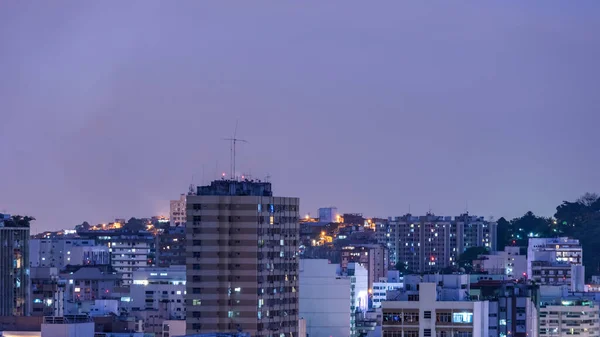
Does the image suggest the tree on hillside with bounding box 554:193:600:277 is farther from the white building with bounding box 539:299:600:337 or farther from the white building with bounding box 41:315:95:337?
the white building with bounding box 41:315:95:337

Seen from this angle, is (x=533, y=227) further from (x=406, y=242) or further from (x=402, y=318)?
(x=402, y=318)

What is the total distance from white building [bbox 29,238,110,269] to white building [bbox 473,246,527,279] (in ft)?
105

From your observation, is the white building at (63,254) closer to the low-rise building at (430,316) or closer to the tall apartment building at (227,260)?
the tall apartment building at (227,260)

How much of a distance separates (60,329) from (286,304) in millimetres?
22830

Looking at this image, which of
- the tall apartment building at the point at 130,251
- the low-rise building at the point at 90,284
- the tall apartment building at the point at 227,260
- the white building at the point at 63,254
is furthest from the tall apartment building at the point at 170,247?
the tall apartment building at the point at 227,260

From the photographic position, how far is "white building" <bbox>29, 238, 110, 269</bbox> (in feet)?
489

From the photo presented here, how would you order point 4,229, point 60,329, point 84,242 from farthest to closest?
point 84,242 → point 4,229 → point 60,329

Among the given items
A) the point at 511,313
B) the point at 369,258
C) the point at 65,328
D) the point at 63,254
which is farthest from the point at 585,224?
the point at 65,328

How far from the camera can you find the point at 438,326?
56.0 meters

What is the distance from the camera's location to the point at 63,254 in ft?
500

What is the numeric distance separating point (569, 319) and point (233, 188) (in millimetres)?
27999

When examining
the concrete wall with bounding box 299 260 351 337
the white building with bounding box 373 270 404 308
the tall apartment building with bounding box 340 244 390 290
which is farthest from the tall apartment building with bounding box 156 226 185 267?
the concrete wall with bounding box 299 260 351 337

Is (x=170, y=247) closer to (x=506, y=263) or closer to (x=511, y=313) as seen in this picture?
(x=506, y=263)

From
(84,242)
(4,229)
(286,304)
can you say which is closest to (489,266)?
(84,242)
